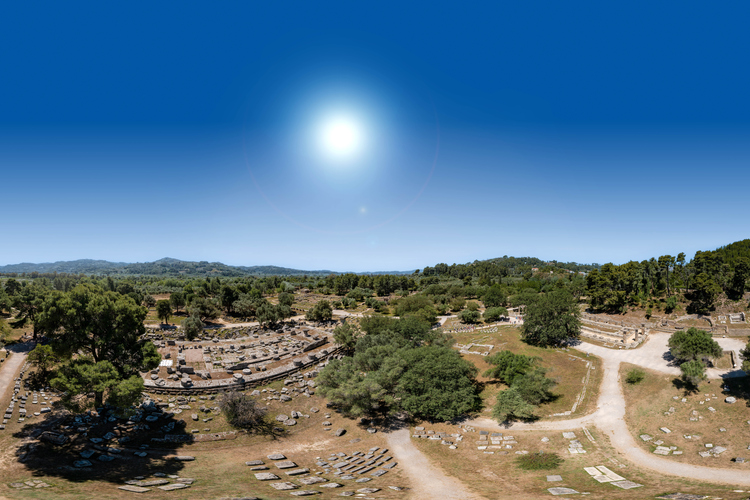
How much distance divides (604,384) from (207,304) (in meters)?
80.8

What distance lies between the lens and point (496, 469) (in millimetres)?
24000

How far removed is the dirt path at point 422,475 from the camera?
19953 mm

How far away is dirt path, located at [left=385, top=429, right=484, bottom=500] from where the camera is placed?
20.0 metres

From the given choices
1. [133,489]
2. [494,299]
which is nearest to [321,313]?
[494,299]

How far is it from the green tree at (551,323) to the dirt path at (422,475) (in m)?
34.2

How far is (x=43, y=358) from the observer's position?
27.0m

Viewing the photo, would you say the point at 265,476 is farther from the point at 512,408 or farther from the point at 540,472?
the point at 512,408

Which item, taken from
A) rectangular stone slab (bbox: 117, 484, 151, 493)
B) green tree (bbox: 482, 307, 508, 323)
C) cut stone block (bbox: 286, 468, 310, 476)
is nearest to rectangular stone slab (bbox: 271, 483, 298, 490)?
cut stone block (bbox: 286, 468, 310, 476)

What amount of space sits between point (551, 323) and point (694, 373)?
67.3 feet

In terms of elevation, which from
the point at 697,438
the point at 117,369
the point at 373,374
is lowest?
the point at 697,438

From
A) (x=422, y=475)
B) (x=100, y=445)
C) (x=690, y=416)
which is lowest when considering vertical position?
(x=422, y=475)

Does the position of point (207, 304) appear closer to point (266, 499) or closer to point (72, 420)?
point (72, 420)

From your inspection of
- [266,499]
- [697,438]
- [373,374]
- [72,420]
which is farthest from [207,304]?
[697,438]

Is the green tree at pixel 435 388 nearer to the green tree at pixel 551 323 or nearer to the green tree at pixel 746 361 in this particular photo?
the green tree at pixel 551 323
